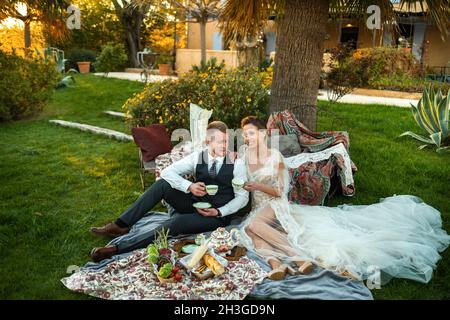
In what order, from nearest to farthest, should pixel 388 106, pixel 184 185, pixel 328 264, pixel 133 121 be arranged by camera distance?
pixel 328 264 → pixel 184 185 → pixel 133 121 → pixel 388 106

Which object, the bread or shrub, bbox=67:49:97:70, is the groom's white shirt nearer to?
the bread

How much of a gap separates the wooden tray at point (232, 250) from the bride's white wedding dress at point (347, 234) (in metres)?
0.15

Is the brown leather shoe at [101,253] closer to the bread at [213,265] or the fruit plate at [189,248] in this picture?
the fruit plate at [189,248]

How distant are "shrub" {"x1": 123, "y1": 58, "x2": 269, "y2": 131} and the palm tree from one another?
0.56 metres

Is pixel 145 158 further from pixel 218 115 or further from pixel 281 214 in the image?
pixel 281 214

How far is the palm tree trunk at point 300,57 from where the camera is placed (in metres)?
6.01

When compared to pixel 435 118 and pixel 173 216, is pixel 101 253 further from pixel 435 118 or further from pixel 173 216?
pixel 435 118

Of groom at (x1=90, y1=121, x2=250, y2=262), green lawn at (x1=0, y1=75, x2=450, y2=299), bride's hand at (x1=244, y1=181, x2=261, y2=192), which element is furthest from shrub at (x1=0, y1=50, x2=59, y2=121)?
bride's hand at (x1=244, y1=181, x2=261, y2=192)

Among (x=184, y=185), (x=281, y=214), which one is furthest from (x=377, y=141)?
(x=184, y=185)

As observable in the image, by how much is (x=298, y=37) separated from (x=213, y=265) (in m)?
3.69

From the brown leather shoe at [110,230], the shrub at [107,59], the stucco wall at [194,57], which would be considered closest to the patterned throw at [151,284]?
the brown leather shoe at [110,230]

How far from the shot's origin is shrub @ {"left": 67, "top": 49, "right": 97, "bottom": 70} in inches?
809

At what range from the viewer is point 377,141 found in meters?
7.94
